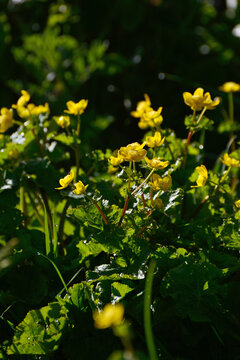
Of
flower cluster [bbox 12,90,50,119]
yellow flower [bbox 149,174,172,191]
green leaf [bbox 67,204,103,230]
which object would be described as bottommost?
green leaf [bbox 67,204,103,230]

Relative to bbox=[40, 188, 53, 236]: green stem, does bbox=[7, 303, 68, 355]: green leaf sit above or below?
below

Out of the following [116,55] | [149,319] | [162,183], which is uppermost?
[162,183]

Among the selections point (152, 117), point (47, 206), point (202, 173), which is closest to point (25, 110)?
point (47, 206)

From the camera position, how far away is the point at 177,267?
1.04 meters

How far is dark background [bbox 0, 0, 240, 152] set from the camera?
3.33 metres

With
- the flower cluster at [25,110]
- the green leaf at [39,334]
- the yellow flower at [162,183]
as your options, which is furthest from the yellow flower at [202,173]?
the flower cluster at [25,110]

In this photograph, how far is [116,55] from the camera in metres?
3.55

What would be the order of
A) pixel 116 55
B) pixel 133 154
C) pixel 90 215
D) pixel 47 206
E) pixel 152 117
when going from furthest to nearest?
pixel 116 55 < pixel 47 206 < pixel 152 117 < pixel 90 215 < pixel 133 154

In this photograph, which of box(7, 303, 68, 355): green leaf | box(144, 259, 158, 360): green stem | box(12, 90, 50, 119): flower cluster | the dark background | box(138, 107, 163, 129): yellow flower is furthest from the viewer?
the dark background

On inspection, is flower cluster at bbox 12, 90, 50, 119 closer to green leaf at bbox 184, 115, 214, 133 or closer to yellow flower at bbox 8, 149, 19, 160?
yellow flower at bbox 8, 149, 19, 160

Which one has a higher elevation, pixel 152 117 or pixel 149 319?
pixel 152 117

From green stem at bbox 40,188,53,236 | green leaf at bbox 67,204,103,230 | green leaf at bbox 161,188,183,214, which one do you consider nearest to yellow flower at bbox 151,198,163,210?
green leaf at bbox 161,188,183,214

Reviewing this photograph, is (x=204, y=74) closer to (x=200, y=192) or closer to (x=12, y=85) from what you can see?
(x=12, y=85)

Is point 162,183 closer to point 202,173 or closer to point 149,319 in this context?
point 202,173
